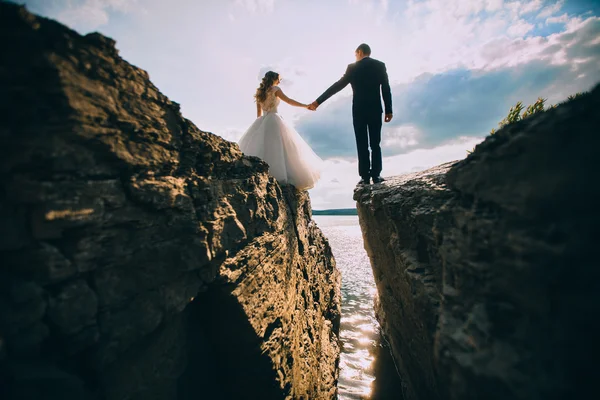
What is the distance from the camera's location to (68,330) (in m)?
1.68

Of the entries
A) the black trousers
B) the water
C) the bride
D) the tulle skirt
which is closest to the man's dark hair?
the black trousers

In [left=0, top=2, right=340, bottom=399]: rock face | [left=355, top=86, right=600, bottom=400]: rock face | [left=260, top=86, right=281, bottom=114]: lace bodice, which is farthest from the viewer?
[left=260, top=86, right=281, bottom=114]: lace bodice

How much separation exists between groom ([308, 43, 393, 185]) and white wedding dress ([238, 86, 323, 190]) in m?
1.30

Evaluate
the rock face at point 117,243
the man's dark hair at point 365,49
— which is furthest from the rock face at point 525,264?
the man's dark hair at point 365,49

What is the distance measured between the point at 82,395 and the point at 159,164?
1973 millimetres

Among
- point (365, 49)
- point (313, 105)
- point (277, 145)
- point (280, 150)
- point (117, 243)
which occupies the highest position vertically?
point (365, 49)

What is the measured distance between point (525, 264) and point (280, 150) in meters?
4.45

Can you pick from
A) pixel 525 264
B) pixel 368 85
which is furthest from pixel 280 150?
pixel 525 264

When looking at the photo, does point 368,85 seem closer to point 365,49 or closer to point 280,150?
point 365,49

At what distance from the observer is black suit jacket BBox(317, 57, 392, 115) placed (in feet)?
16.6

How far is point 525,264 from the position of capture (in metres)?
1.34

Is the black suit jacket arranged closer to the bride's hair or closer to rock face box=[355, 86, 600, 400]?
the bride's hair

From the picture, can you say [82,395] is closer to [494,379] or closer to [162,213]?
[162,213]

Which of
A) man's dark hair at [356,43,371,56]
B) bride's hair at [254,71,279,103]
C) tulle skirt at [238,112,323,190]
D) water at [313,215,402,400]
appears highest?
man's dark hair at [356,43,371,56]
